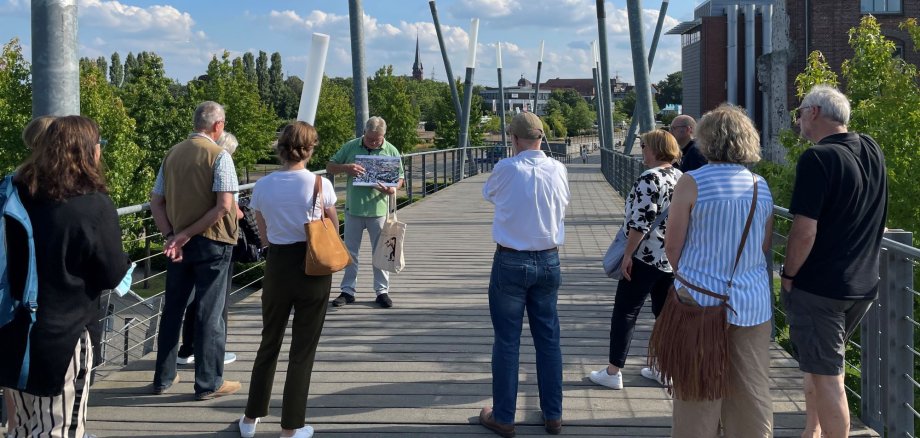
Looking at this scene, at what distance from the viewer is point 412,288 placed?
889 centimetres

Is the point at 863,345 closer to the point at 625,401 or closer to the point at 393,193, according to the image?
the point at 625,401

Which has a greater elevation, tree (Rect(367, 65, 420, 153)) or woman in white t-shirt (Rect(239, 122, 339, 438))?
tree (Rect(367, 65, 420, 153))

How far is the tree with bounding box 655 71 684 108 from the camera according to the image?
149750 mm

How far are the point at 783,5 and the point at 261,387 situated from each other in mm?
12094

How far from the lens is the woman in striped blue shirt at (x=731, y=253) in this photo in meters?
3.63

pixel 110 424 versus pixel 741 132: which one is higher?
pixel 741 132

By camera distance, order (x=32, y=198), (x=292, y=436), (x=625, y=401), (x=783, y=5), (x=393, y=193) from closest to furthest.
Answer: (x=32, y=198), (x=292, y=436), (x=625, y=401), (x=393, y=193), (x=783, y=5)

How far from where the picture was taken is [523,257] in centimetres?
448

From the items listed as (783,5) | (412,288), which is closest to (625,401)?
(412,288)

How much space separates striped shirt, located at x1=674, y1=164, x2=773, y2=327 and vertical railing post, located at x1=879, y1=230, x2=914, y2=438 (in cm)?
102

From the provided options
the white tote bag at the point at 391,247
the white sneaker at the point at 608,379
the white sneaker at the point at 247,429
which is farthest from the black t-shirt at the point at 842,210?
the white tote bag at the point at 391,247

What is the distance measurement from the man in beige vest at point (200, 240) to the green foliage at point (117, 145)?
74.7ft

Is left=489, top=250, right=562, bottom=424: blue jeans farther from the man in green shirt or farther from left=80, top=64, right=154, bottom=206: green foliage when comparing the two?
left=80, top=64, right=154, bottom=206: green foliage

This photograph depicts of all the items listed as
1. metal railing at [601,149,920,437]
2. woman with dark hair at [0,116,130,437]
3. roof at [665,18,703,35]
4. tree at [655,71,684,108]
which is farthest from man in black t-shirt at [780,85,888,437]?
tree at [655,71,684,108]
